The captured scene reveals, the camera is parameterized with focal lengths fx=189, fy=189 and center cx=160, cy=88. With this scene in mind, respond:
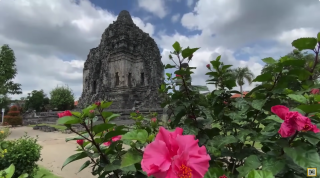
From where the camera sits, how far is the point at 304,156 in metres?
0.89

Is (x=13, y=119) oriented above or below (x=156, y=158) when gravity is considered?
below

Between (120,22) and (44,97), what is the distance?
21.9 metres

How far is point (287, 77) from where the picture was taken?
4.54ft

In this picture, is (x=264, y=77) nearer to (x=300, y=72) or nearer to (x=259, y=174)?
(x=300, y=72)

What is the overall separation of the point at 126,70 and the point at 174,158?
25.0 meters

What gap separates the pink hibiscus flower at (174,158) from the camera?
27.0 inches

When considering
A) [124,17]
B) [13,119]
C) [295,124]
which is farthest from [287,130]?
[124,17]

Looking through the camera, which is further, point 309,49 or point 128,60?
point 128,60

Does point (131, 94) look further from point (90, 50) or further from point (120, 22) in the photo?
point (90, 50)

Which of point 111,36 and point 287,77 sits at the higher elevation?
point 111,36

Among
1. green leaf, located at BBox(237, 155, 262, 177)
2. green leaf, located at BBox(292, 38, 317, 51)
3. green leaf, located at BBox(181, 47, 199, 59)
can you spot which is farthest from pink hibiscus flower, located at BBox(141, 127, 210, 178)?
green leaf, located at BBox(292, 38, 317, 51)

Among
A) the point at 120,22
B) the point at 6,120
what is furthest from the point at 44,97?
the point at 120,22

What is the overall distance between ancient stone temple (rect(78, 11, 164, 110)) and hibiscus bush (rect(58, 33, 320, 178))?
1926 centimetres

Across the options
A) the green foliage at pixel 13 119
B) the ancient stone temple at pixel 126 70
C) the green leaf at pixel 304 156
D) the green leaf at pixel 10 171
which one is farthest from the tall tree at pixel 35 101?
the green leaf at pixel 304 156
